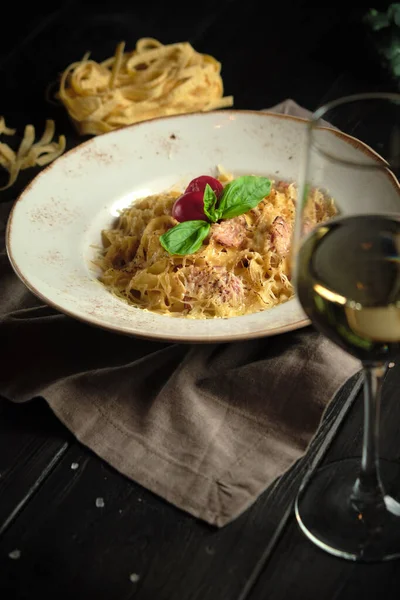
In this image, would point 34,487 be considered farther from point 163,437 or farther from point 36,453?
point 163,437

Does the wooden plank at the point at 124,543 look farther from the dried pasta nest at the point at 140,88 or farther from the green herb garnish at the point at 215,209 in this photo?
the dried pasta nest at the point at 140,88

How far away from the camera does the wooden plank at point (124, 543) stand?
165 centimetres

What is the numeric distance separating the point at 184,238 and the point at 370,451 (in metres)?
0.91

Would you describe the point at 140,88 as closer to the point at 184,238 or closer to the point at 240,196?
the point at 240,196

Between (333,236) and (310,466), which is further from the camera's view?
(310,466)

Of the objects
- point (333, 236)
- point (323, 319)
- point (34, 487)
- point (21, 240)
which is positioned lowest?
point (34, 487)

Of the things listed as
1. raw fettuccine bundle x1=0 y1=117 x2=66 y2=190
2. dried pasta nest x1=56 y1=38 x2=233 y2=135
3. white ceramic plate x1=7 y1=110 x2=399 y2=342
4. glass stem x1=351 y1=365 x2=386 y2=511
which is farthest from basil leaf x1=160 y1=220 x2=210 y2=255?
dried pasta nest x1=56 y1=38 x2=233 y2=135

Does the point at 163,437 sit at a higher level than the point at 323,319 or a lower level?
lower

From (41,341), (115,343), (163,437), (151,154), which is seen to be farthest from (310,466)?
A: (151,154)

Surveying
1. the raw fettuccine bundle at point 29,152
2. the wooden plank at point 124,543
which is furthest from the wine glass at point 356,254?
the raw fettuccine bundle at point 29,152

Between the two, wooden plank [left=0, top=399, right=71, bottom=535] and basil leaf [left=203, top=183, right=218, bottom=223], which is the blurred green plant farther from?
wooden plank [left=0, top=399, right=71, bottom=535]

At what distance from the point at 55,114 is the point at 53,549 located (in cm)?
225

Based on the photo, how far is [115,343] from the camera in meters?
2.28

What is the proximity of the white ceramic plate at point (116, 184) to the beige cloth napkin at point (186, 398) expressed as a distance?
5.7 inches
